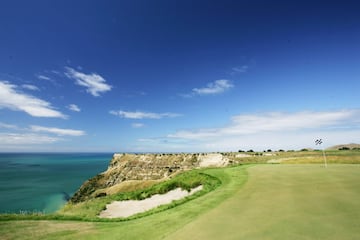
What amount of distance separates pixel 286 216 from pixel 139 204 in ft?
61.5

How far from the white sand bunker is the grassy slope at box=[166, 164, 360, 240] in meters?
11.2

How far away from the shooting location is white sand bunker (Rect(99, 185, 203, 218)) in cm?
2328

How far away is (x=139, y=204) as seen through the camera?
26.4 m

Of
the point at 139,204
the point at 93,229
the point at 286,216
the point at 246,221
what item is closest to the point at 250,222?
the point at 246,221

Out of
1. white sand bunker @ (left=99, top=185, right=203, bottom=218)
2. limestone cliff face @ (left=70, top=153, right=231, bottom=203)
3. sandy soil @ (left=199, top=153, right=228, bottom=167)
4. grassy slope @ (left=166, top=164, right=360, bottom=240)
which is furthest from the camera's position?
limestone cliff face @ (left=70, top=153, right=231, bottom=203)

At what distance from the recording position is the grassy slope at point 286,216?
353 inches

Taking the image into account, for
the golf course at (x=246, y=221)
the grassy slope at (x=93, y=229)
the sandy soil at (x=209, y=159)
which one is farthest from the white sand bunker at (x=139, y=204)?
the sandy soil at (x=209, y=159)

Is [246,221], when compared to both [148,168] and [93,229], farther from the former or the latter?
[148,168]

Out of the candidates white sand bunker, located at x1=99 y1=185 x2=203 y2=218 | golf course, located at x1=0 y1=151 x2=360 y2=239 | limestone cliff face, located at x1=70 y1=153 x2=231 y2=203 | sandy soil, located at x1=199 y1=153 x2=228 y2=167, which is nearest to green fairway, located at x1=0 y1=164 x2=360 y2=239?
golf course, located at x1=0 y1=151 x2=360 y2=239

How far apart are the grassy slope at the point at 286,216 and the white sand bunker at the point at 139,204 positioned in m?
11.2

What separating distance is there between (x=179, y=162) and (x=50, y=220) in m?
72.0

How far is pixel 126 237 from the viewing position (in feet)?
35.4

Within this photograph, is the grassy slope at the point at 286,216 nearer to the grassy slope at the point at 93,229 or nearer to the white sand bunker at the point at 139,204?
the grassy slope at the point at 93,229

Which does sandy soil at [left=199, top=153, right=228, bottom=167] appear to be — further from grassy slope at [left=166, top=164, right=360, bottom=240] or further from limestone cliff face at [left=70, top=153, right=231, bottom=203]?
grassy slope at [left=166, top=164, right=360, bottom=240]
